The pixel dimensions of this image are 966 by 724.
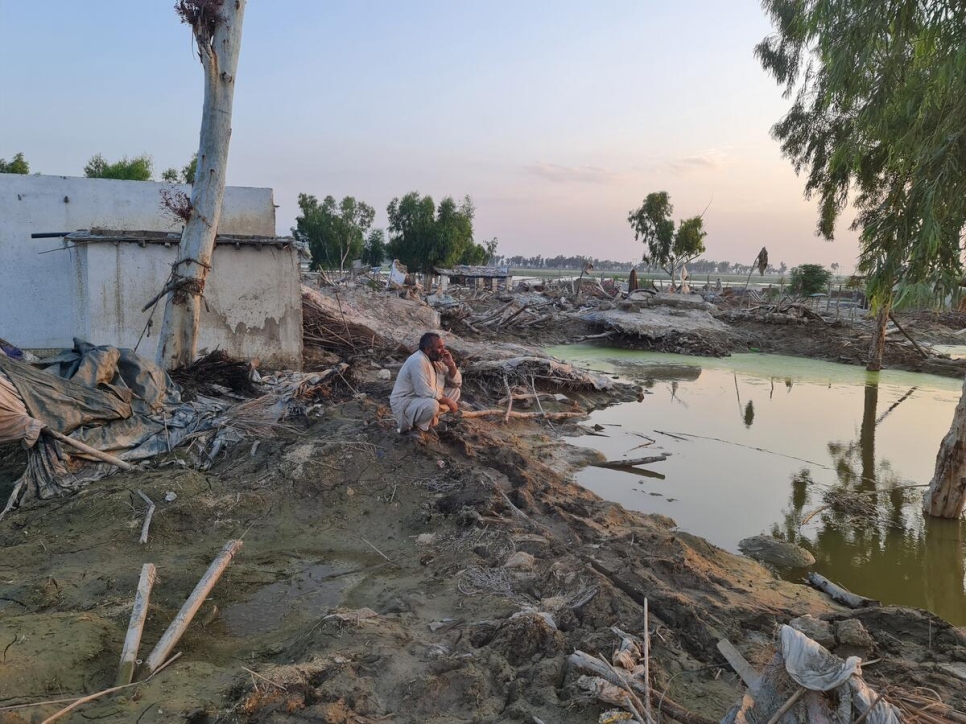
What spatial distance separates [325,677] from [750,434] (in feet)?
30.4

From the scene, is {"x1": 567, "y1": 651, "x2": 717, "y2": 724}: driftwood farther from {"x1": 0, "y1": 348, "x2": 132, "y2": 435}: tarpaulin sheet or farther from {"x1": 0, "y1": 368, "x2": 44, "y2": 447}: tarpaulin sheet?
{"x1": 0, "y1": 348, "x2": 132, "y2": 435}: tarpaulin sheet

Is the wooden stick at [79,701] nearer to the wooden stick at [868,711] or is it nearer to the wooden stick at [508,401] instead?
the wooden stick at [868,711]

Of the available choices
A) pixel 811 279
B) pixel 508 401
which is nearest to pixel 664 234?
pixel 811 279

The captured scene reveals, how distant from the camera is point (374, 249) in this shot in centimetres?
4631

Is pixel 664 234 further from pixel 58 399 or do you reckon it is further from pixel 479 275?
pixel 58 399

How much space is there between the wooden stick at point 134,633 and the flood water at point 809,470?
5.01 metres

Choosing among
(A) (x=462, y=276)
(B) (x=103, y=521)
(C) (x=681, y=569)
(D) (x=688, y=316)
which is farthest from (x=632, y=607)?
(A) (x=462, y=276)

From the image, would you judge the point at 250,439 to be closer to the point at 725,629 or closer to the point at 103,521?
the point at 103,521

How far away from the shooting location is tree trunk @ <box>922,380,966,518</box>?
254 inches

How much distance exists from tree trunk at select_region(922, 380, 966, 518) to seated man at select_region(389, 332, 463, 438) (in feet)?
17.9

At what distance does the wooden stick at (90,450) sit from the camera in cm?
590

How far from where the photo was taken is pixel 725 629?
400 cm

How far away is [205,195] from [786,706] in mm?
9059

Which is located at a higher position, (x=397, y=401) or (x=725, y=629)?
(x=397, y=401)
